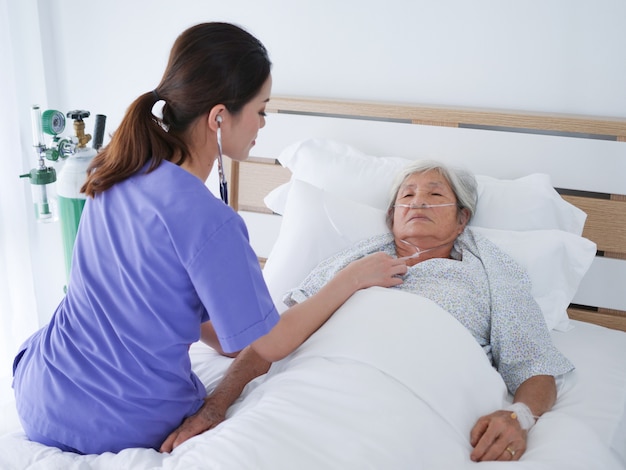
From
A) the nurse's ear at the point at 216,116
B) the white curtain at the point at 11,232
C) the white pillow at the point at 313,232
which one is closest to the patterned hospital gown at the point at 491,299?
the white pillow at the point at 313,232

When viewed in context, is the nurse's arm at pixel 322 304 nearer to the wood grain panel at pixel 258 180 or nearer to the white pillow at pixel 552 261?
the white pillow at pixel 552 261

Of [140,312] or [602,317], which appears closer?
[140,312]

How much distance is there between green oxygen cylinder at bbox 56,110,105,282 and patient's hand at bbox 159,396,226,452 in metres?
0.88

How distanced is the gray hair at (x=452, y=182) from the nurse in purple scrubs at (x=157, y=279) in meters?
0.66

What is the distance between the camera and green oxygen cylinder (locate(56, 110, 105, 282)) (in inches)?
77.6

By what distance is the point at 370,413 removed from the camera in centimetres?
118

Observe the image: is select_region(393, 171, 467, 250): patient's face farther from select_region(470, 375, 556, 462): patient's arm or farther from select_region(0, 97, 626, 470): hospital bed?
select_region(470, 375, 556, 462): patient's arm

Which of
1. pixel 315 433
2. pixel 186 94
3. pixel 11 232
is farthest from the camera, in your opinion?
pixel 11 232

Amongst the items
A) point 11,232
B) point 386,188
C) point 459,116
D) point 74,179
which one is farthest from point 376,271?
point 11,232

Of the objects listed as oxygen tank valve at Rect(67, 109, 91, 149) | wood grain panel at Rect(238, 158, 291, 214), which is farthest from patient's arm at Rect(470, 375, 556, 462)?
oxygen tank valve at Rect(67, 109, 91, 149)

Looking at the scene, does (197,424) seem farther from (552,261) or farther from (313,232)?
(552,261)

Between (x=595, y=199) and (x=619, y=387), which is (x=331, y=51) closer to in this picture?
(x=595, y=199)

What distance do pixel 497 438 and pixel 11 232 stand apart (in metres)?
2.06

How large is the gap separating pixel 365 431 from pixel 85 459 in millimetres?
Result: 518
